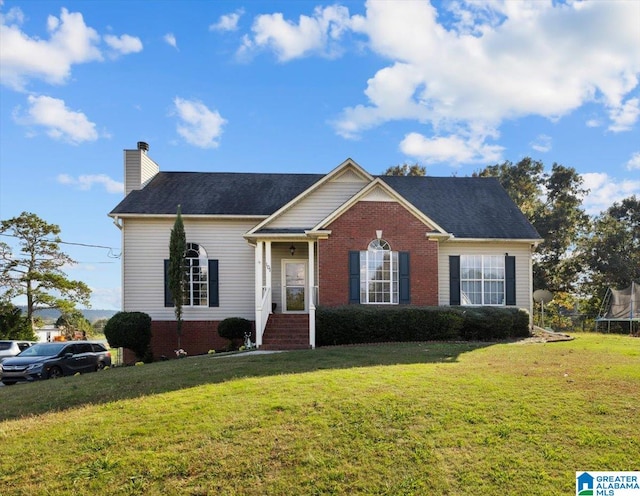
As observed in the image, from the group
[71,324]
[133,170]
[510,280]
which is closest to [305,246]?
[510,280]

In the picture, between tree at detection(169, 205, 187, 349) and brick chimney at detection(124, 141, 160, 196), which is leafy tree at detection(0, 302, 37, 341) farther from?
tree at detection(169, 205, 187, 349)

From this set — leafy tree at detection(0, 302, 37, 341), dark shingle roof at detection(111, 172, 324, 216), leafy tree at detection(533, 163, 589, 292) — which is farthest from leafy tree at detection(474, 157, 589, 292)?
leafy tree at detection(0, 302, 37, 341)

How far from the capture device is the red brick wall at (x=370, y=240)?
17.8m

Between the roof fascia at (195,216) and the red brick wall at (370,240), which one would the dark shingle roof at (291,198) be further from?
the red brick wall at (370,240)

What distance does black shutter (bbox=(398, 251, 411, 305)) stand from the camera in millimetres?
18094

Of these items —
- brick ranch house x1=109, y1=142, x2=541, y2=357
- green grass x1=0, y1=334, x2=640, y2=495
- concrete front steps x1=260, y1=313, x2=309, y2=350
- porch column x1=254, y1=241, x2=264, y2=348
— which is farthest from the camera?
brick ranch house x1=109, y1=142, x2=541, y2=357

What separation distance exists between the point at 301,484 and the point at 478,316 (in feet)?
41.6

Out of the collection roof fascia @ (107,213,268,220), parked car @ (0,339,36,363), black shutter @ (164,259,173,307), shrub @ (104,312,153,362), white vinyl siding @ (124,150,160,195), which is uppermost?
white vinyl siding @ (124,150,160,195)

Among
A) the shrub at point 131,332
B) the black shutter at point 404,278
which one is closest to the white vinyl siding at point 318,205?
the black shutter at point 404,278

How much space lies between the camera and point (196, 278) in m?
21.1

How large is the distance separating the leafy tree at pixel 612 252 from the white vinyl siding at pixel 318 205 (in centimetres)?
2236

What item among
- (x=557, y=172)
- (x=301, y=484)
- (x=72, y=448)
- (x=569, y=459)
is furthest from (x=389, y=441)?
(x=557, y=172)

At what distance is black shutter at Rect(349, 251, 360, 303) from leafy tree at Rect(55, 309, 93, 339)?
75.7 ft

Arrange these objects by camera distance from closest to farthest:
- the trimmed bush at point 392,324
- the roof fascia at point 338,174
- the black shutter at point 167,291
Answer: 1. the trimmed bush at point 392,324
2. the roof fascia at point 338,174
3. the black shutter at point 167,291
